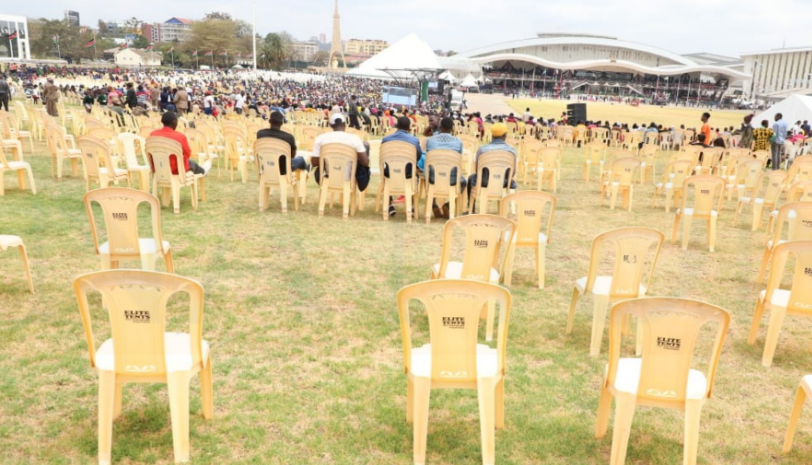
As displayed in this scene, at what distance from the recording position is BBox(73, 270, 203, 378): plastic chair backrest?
2869 millimetres

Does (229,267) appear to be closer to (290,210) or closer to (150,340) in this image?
(290,210)

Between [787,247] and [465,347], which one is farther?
[787,247]

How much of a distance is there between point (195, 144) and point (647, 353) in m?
9.44

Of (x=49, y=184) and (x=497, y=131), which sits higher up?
(x=497, y=131)

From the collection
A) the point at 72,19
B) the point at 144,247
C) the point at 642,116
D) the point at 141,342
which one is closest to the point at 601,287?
the point at 141,342

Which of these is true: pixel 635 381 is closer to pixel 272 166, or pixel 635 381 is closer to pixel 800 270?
pixel 800 270

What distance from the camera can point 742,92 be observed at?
8906cm

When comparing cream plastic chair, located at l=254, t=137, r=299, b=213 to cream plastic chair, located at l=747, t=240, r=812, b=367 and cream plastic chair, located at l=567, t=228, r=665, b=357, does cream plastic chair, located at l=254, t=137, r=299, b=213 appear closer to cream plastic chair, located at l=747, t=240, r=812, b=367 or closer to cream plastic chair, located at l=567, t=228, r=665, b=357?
cream plastic chair, located at l=567, t=228, r=665, b=357

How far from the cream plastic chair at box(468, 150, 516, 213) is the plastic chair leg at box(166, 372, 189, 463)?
5.79m

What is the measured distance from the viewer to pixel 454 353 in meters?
3.11

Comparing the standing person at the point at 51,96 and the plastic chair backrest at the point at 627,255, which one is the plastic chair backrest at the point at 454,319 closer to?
the plastic chair backrest at the point at 627,255

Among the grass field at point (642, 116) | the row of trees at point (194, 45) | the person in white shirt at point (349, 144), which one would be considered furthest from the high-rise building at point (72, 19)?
the person in white shirt at point (349, 144)

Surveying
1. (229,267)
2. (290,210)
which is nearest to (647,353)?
(229,267)

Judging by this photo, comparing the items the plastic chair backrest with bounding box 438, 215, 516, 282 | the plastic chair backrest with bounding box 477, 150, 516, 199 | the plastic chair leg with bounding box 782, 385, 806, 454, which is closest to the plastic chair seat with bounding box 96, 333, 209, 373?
the plastic chair backrest with bounding box 438, 215, 516, 282
